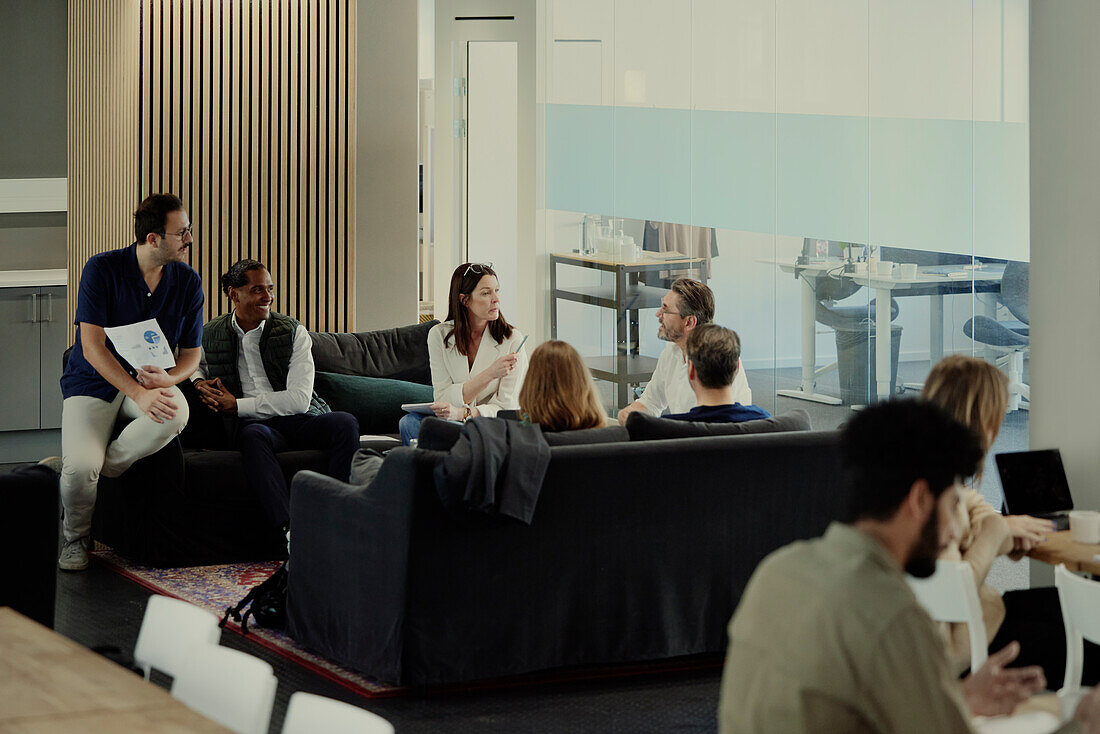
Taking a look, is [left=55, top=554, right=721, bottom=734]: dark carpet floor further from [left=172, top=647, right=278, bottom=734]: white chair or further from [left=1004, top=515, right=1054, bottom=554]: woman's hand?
[left=172, top=647, right=278, bottom=734]: white chair

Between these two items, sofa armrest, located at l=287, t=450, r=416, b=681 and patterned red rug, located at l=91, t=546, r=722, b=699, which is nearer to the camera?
sofa armrest, located at l=287, t=450, r=416, b=681

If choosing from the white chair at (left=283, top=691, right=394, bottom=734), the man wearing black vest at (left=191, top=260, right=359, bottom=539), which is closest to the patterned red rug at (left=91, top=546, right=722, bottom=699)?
the man wearing black vest at (left=191, top=260, right=359, bottom=539)

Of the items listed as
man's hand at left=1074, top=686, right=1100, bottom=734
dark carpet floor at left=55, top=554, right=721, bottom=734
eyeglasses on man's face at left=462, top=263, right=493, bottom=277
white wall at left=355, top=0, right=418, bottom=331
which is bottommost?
dark carpet floor at left=55, top=554, right=721, bottom=734

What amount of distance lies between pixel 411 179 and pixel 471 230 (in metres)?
1.98

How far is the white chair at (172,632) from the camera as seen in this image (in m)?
2.87

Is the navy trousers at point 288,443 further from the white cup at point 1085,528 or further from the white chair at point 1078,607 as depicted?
the white chair at point 1078,607

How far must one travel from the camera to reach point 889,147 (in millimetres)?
6594

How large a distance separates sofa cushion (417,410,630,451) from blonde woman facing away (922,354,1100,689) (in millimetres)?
1177

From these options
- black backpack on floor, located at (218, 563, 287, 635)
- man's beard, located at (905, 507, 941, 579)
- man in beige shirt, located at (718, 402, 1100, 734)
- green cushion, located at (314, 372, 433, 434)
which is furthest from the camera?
green cushion, located at (314, 372, 433, 434)

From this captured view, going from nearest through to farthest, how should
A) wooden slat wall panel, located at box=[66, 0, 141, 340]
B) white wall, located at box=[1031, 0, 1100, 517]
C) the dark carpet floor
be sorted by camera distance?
the dark carpet floor
white wall, located at box=[1031, 0, 1100, 517]
wooden slat wall panel, located at box=[66, 0, 141, 340]

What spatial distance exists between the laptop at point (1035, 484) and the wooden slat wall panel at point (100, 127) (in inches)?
209

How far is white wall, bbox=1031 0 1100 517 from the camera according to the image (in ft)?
13.9

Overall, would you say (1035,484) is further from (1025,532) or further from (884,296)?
(884,296)

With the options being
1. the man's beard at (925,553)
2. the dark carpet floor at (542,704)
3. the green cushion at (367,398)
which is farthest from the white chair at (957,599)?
the green cushion at (367,398)
